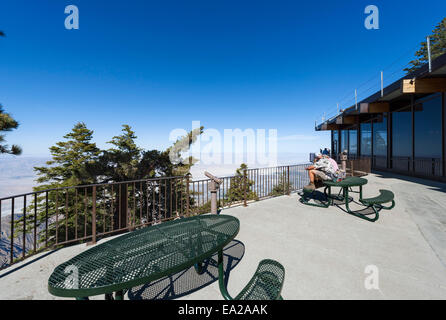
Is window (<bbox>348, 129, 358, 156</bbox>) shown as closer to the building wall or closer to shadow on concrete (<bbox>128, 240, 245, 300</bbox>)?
the building wall

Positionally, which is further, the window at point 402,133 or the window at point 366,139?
the window at point 366,139

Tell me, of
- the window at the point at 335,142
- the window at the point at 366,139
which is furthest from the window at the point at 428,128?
the window at the point at 335,142

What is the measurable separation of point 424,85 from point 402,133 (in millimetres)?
4158

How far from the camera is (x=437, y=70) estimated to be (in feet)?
20.8

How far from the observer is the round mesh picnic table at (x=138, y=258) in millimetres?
1146

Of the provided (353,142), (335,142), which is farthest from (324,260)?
(335,142)

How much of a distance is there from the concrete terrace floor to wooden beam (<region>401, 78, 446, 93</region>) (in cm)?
592

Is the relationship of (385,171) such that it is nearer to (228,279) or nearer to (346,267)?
(346,267)

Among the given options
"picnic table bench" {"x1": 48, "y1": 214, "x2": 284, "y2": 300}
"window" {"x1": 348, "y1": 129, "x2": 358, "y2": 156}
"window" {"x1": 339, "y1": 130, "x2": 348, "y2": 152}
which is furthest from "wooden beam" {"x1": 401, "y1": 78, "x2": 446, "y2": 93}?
"window" {"x1": 339, "y1": 130, "x2": 348, "y2": 152}

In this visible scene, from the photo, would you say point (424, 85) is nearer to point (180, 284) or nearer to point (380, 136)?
point (380, 136)

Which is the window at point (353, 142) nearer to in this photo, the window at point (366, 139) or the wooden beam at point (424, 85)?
the window at point (366, 139)

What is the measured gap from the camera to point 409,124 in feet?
33.1

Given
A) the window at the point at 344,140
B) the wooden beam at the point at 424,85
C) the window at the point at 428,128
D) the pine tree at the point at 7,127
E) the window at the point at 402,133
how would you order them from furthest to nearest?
the window at the point at 344,140, the window at the point at 402,133, the window at the point at 428,128, the pine tree at the point at 7,127, the wooden beam at the point at 424,85
